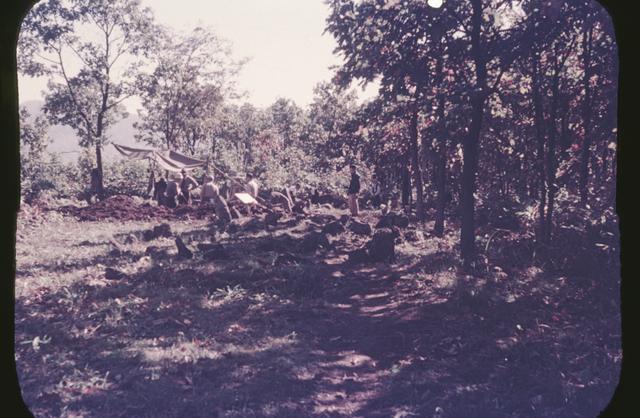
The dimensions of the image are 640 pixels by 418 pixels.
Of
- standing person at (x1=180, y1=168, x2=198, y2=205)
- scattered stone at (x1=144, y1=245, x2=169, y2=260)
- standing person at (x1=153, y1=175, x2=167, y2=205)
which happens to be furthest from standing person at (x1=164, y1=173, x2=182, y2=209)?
scattered stone at (x1=144, y1=245, x2=169, y2=260)

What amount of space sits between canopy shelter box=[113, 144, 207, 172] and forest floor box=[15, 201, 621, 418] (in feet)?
29.8

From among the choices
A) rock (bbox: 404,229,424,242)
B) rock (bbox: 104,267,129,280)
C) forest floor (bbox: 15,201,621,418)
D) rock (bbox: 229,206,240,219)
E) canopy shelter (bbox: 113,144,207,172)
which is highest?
canopy shelter (bbox: 113,144,207,172)

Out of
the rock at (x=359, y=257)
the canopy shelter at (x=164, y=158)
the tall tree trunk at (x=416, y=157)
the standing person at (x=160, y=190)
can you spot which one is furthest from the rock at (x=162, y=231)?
the tall tree trunk at (x=416, y=157)

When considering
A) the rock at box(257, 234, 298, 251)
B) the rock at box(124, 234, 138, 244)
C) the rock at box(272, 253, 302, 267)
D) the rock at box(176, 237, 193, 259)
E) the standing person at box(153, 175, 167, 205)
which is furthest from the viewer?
the standing person at box(153, 175, 167, 205)

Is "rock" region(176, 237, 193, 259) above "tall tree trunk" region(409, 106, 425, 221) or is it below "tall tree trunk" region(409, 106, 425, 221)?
below

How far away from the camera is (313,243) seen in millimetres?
12109

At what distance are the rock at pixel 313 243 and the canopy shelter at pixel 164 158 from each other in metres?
9.15

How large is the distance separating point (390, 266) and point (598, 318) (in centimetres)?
455

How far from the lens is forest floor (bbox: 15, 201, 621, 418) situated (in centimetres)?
484

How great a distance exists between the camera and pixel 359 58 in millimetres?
9516

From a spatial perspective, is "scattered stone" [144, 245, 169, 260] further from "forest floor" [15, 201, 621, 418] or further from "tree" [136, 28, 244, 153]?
"tree" [136, 28, 244, 153]

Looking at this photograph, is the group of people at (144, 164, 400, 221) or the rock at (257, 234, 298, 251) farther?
the group of people at (144, 164, 400, 221)

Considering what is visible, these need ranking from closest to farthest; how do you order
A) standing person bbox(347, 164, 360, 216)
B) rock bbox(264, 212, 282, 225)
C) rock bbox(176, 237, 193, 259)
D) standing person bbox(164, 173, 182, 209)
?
rock bbox(176, 237, 193, 259), rock bbox(264, 212, 282, 225), standing person bbox(347, 164, 360, 216), standing person bbox(164, 173, 182, 209)

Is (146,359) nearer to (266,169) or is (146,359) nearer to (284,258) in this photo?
(284,258)
